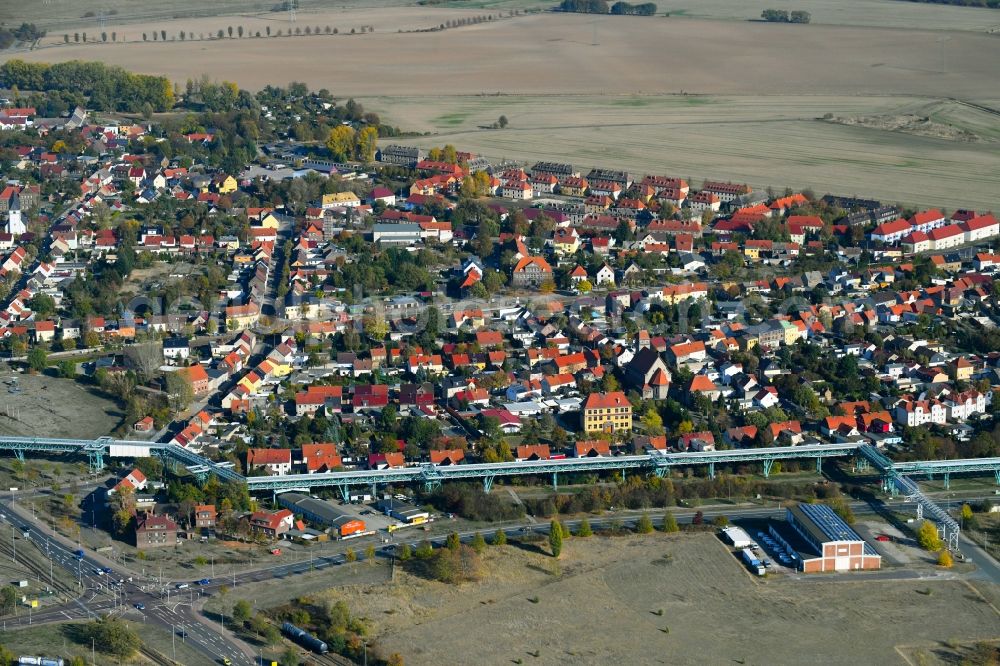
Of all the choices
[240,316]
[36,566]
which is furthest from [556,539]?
[240,316]

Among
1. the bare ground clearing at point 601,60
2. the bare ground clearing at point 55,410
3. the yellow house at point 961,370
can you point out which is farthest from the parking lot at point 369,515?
the bare ground clearing at point 601,60

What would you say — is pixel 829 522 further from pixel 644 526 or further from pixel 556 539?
pixel 556 539

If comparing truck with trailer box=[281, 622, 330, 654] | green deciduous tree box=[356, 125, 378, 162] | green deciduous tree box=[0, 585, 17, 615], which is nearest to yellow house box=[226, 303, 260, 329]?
green deciduous tree box=[0, 585, 17, 615]

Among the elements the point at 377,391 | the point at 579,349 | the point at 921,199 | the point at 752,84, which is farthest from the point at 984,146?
the point at 377,391

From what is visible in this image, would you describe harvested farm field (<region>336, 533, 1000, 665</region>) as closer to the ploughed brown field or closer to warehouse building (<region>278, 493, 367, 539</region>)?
warehouse building (<region>278, 493, 367, 539</region>)

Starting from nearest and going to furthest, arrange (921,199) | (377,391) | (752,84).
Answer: (377,391), (921,199), (752,84)

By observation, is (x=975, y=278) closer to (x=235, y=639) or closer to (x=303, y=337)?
(x=303, y=337)
